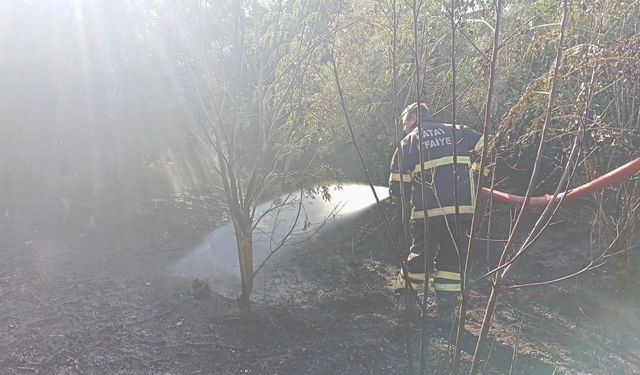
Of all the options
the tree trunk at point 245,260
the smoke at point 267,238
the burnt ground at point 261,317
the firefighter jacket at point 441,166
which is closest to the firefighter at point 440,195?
the firefighter jacket at point 441,166

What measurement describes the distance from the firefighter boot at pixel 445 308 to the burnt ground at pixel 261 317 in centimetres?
9

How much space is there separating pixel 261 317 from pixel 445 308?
1.33 meters

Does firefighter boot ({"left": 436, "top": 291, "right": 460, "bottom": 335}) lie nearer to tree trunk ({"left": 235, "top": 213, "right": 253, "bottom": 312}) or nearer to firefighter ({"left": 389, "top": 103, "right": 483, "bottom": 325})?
firefighter ({"left": 389, "top": 103, "right": 483, "bottom": 325})

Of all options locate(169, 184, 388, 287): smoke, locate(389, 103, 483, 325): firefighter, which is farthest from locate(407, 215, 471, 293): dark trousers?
locate(169, 184, 388, 287): smoke

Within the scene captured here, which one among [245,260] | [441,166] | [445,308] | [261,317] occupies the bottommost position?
[445,308]

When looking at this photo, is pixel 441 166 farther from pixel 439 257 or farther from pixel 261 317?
pixel 261 317

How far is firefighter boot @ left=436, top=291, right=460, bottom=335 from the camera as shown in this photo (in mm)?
3463

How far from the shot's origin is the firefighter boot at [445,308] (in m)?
3.46

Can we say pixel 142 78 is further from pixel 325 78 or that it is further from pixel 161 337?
pixel 161 337

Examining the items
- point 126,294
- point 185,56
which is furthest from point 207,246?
point 185,56

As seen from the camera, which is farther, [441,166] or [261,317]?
[441,166]

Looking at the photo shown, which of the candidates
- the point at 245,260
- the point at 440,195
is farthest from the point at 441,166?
the point at 245,260

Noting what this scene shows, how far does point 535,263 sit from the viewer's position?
4492mm

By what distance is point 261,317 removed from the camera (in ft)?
10.5
